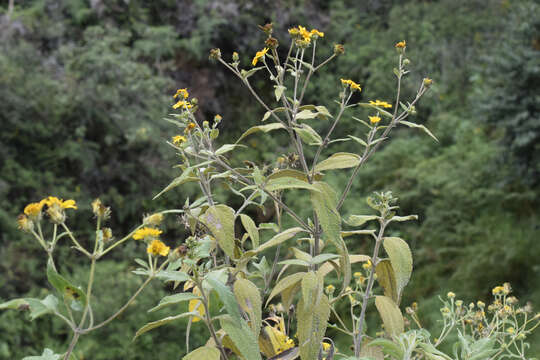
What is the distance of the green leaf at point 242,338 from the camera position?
1.81 feet

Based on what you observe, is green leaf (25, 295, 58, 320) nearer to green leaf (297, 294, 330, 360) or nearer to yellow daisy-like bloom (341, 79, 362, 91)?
green leaf (297, 294, 330, 360)

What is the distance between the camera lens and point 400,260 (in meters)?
0.67

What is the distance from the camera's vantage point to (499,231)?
11.5 ft

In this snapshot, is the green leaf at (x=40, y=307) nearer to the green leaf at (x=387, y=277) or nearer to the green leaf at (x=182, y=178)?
the green leaf at (x=182, y=178)

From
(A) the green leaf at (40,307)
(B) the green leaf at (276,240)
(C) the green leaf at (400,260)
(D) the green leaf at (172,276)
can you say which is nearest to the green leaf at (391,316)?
(C) the green leaf at (400,260)

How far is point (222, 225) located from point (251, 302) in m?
0.09

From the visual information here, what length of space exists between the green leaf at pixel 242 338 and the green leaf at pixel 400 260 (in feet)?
0.66

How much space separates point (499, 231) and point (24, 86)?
3.37 m

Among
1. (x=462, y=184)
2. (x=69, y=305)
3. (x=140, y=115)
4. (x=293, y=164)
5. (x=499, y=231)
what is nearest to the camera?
(x=69, y=305)

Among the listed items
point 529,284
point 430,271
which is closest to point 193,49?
point 430,271

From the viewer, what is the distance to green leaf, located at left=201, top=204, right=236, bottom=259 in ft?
2.00

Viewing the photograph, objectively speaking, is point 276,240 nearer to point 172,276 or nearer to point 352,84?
point 172,276

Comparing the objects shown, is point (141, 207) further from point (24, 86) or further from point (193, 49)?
point (193, 49)

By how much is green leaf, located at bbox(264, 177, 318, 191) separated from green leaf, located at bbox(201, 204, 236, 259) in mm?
57
